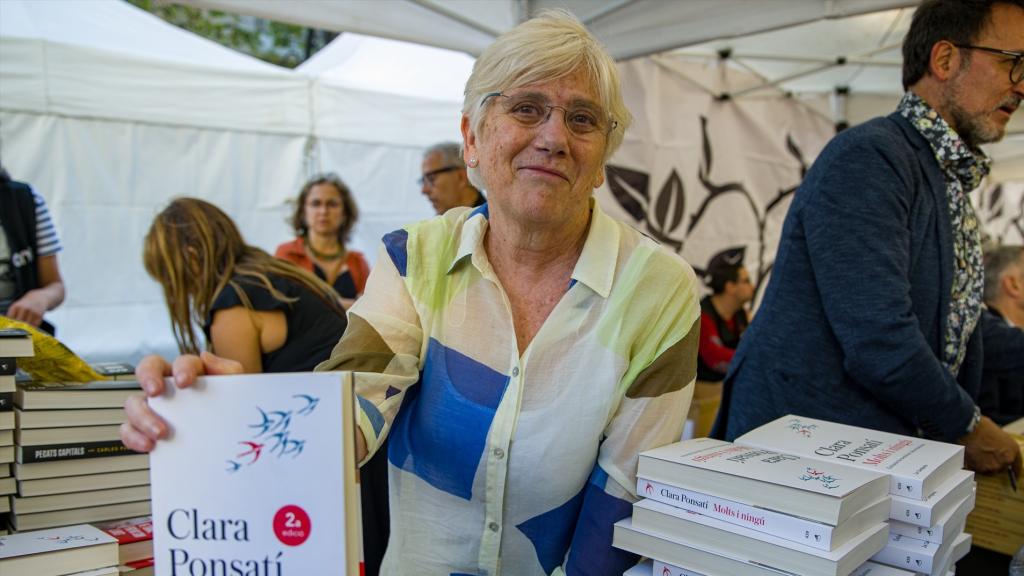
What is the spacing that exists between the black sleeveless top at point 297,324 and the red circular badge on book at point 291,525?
63.9 inches

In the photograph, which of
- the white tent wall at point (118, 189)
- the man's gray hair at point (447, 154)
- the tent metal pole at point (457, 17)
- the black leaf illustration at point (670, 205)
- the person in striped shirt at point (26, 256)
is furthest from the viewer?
the black leaf illustration at point (670, 205)

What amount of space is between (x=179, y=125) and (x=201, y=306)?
273 centimetres

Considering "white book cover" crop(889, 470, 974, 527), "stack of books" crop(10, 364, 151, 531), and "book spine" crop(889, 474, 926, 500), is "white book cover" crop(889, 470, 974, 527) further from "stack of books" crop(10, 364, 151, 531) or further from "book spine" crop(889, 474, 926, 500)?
"stack of books" crop(10, 364, 151, 531)

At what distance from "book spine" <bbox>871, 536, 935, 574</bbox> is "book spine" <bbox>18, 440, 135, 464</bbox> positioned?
1.40m

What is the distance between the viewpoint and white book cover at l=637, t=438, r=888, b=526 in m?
1.01

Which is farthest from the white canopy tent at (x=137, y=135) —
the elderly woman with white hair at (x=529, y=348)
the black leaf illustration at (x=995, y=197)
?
the black leaf illustration at (x=995, y=197)

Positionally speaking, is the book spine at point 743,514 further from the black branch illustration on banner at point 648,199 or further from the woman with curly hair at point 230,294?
the black branch illustration on banner at point 648,199

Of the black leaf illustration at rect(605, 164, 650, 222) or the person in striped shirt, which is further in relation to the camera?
the black leaf illustration at rect(605, 164, 650, 222)

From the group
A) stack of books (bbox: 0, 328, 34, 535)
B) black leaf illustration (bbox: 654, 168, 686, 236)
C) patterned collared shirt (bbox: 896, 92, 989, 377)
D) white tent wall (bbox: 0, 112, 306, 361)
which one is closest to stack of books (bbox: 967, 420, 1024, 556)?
patterned collared shirt (bbox: 896, 92, 989, 377)

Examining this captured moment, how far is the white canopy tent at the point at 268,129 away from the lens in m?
4.07

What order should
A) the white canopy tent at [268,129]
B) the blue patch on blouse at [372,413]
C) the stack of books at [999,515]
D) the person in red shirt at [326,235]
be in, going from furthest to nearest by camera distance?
the person in red shirt at [326,235]
the white canopy tent at [268,129]
the stack of books at [999,515]
the blue patch on blouse at [372,413]

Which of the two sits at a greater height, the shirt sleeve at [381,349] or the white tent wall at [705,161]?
the white tent wall at [705,161]

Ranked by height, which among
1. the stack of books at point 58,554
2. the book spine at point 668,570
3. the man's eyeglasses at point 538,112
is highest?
the man's eyeglasses at point 538,112

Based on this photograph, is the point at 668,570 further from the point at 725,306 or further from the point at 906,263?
the point at 725,306
